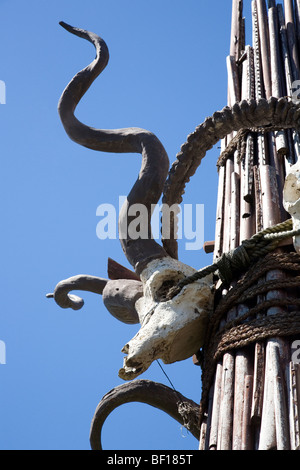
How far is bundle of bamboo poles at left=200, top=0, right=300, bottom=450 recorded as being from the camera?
5.73 meters

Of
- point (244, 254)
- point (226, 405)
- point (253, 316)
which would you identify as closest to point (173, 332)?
point (253, 316)

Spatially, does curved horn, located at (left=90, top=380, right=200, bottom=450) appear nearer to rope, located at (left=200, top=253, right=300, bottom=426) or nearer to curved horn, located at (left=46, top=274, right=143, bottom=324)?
curved horn, located at (left=46, top=274, right=143, bottom=324)

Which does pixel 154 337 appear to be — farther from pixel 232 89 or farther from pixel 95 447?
pixel 232 89

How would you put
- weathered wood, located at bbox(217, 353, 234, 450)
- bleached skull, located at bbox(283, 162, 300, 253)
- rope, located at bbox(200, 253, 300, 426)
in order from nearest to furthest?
weathered wood, located at bbox(217, 353, 234, 450) < rope, located at bbox(200, 253, 300, 426) < bleached skull, located at bbox(283, 162, 300, 253)

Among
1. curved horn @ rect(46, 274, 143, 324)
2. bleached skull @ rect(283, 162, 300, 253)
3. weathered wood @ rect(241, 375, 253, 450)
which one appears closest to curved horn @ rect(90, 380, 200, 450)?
curved horn @ rect(46, 274, 143, 324)

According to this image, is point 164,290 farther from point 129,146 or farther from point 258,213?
point 129,146

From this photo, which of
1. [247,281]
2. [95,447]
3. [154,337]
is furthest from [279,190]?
[95,447]

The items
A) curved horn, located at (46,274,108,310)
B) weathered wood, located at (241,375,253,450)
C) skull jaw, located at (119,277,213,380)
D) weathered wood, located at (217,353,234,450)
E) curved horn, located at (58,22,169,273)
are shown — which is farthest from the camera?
curved horn, located at (46,274,108,310)

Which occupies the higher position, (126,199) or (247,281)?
(126,199)

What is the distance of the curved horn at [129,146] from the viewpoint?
25.2 ft

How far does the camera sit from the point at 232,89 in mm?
9398

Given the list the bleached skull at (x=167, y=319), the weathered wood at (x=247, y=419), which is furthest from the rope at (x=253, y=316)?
the weathered wood at (x=247, y=419)

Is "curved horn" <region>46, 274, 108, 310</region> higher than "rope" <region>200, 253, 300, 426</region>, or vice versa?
"curved horn" <region>46, 274, 108, 310</region>
